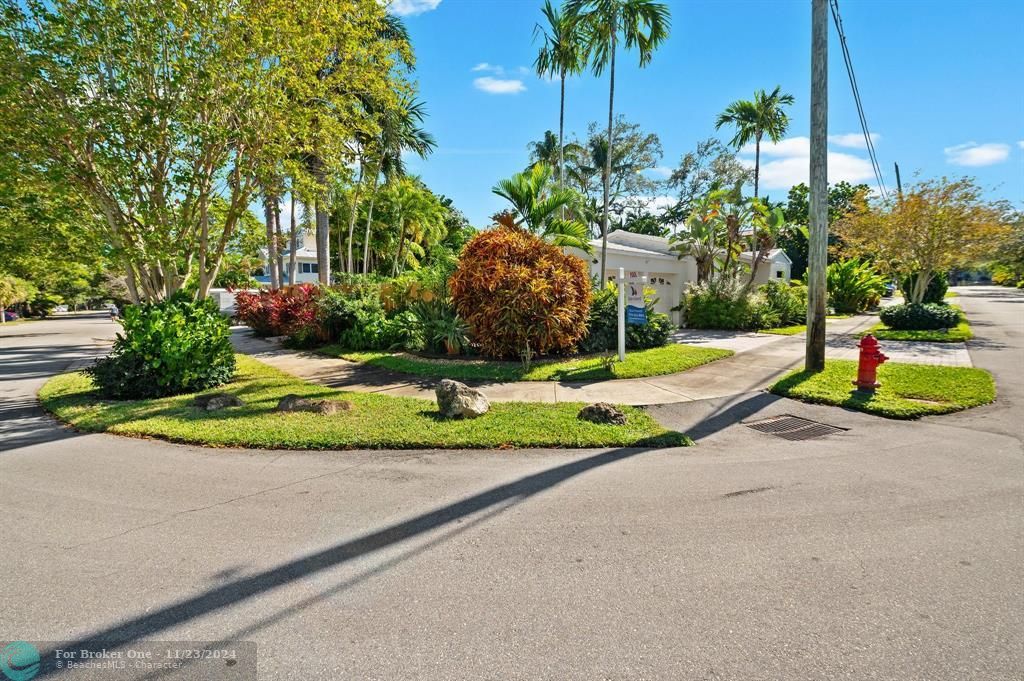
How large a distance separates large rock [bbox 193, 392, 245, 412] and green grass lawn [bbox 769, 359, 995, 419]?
8293mm

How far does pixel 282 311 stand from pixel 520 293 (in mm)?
10566

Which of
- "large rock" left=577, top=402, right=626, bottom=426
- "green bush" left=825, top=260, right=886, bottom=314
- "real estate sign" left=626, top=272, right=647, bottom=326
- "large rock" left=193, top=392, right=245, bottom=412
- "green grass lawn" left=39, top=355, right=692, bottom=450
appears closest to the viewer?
"green grass lawn" left=39, top=355, right=692, bottom=450

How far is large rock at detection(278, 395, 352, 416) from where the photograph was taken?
715 centimetres

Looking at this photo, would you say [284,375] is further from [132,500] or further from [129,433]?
[132,500]

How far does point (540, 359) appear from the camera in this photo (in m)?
11.0

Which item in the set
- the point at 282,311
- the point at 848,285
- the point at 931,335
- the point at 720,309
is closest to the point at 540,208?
the point at 720,309

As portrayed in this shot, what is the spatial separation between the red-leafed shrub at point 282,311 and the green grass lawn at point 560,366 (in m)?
4.14

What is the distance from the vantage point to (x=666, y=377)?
930 cm

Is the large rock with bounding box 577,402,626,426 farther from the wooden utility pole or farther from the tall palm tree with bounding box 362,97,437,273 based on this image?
the tall palm tree with bounding box 362,97,437,273

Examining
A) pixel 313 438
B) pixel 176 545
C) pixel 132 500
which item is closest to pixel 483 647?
pixel 176 545

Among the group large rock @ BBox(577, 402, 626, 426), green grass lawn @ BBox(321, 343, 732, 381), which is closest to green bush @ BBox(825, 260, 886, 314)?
green grass lawn @ BBox(321, 343, 732, 381)

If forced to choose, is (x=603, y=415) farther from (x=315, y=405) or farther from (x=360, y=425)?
(x=315, y=405)

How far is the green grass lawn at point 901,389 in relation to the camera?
6957 millimetres

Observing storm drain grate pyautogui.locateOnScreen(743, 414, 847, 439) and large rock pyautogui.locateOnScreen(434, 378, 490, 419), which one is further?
large rock pyautogui.locateOnScreen(434, 378, 490, 419)
